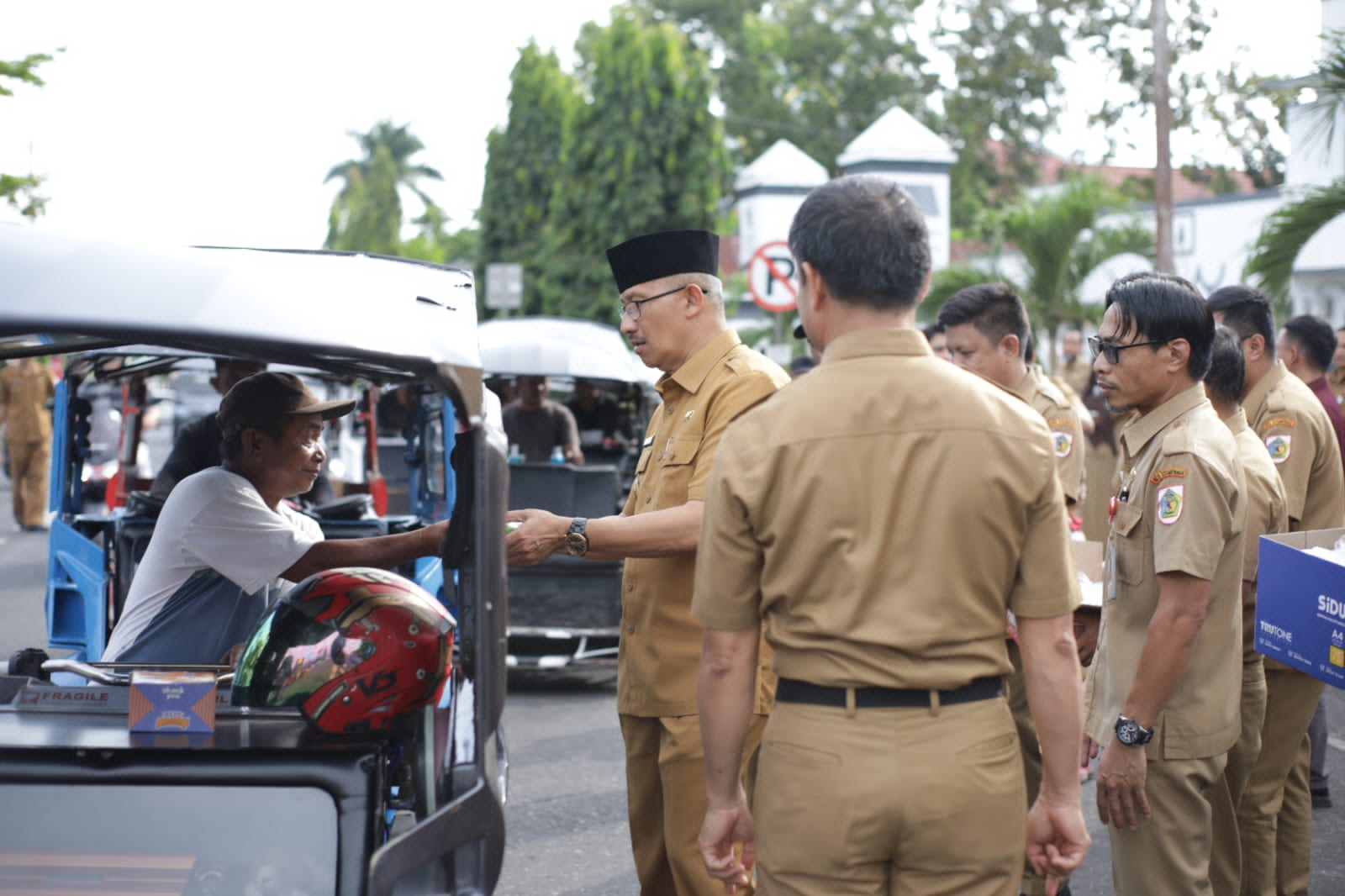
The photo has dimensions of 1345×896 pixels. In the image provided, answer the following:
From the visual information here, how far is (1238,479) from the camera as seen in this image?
381cm

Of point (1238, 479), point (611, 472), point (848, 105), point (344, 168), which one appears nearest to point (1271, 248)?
point (611, 472)

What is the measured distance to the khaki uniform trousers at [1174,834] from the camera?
376 centimetres

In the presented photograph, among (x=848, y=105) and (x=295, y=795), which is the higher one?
(x=848, y=105)

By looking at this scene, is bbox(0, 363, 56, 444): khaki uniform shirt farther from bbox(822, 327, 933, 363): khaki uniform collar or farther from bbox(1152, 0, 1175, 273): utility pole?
bbox(822, 327, 933, 363): khaki uniform collar

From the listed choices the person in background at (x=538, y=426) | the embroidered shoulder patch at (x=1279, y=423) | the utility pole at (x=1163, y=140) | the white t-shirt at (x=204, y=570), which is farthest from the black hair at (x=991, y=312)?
the utility pole at (x=1163, y=140)

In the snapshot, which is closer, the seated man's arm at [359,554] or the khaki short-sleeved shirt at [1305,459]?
the seated man's arm at [359,554]

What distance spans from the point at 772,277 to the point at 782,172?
5545mm

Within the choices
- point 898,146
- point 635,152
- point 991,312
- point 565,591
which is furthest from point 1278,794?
point 635,152

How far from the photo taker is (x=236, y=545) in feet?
13.0

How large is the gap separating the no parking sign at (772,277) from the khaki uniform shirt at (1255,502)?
9.87 meters

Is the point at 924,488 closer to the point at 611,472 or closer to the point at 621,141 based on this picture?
the point at 611,472

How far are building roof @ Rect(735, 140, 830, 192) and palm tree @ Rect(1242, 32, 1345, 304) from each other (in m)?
10.6

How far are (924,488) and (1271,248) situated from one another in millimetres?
6934

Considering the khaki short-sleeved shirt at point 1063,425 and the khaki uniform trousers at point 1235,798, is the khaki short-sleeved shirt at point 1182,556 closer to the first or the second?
the khaki uniform trousers at point 1235,798
